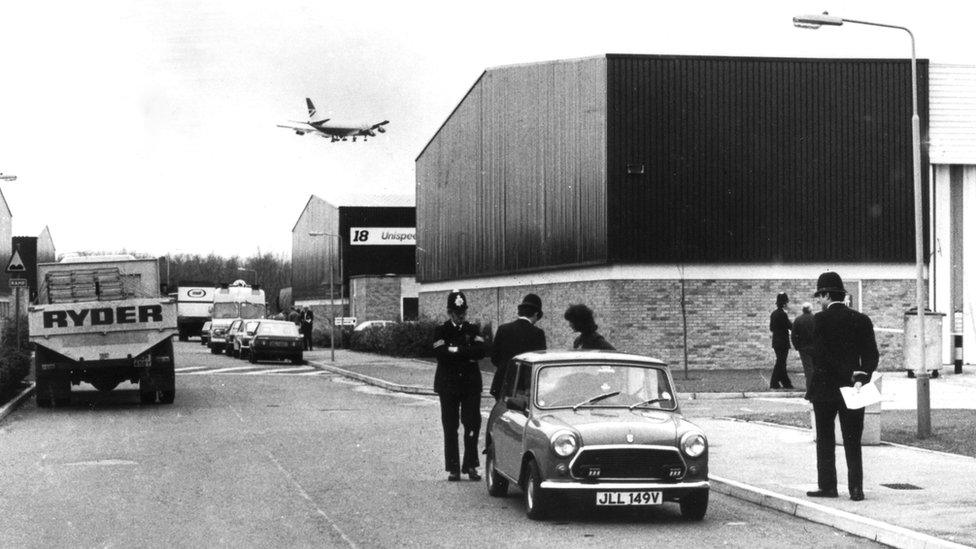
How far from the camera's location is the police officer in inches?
504

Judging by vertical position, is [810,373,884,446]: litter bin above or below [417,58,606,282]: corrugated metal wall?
below

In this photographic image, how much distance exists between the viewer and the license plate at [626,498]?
32.6 ft

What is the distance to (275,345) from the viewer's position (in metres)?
44.8

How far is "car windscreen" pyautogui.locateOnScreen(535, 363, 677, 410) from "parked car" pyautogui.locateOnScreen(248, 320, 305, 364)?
34638 millimetres

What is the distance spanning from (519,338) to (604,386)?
1.80 meters

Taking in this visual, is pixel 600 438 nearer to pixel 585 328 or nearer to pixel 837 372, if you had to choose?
pixel 837 372

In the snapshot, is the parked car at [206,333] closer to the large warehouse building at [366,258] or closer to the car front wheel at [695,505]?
the large warehouse building at [366,258]

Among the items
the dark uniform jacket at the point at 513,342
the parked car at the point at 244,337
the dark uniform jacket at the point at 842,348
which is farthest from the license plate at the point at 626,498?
the parked car at the point at 244,337

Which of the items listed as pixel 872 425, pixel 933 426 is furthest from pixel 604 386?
pixel 933 426

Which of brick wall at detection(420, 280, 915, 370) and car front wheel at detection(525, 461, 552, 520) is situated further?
brick wall at detection(420, 280, 915, 370)

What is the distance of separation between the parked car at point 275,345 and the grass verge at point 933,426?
26.4 meters

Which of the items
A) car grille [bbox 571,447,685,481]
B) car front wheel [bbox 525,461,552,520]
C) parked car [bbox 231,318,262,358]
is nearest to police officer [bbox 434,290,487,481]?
car front wheel [bbox 525,461,552,520]

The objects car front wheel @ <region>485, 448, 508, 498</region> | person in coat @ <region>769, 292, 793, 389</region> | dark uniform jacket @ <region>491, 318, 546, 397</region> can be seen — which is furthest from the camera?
person in coat @ <region>769, 292, 793, 389</region>

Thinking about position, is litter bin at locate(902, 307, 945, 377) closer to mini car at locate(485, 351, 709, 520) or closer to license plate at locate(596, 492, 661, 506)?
mini car at locate(485, 351, 709, 520)
